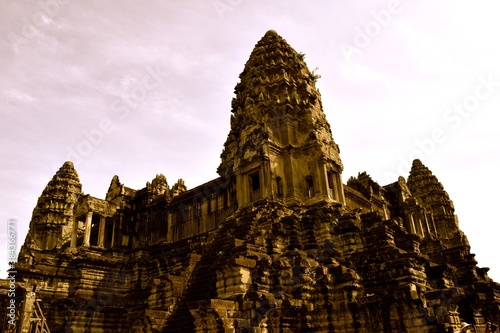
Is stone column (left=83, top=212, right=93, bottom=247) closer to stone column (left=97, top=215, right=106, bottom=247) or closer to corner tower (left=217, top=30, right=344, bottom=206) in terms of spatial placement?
stone column (left=97, top=215, right=106, bottom=247)

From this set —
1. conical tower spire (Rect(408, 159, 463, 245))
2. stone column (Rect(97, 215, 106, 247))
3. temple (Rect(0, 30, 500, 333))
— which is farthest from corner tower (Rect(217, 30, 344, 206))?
conical tower spire (Rect(408, 159, 463, 245))

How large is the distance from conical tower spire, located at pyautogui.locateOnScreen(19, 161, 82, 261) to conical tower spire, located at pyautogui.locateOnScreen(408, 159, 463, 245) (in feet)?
125

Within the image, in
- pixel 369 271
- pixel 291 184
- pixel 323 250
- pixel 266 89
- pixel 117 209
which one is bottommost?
pixel 369 271

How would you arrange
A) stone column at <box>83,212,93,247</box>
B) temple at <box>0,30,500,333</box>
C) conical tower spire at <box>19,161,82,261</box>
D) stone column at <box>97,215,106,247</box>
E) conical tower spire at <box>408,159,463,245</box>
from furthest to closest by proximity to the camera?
conical tower spire at <box>19,161,82,261</box> < conical tower spire at <box>408,159,463,245</box> < stone column at <box>97,215,106,247</box> < stone column at <box>83,212,93,247</box> < temple at <box>0,30,500,333</box>

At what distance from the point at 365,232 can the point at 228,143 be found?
474 inches

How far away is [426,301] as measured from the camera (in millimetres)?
13789

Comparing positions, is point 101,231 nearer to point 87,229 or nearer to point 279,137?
point 87,229

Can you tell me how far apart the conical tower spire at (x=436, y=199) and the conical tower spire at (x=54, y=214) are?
125 ft

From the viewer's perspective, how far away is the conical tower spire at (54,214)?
4238 cm

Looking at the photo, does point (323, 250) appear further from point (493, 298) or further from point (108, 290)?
point (108, 290)

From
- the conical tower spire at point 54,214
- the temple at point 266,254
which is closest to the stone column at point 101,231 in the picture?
the temple at point 266,254

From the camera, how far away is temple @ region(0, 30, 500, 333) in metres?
14.2

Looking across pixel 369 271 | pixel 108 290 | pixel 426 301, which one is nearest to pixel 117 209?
pixel 108 290

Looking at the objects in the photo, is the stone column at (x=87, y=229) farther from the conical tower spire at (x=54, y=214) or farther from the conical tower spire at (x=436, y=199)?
the conical tower spire at (x=436, y=199)
